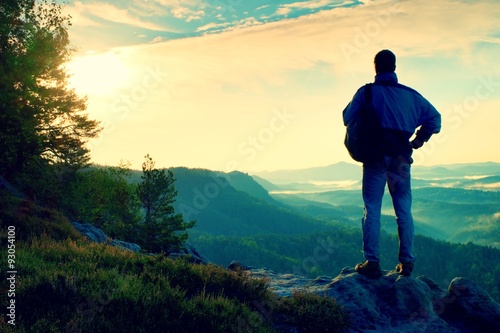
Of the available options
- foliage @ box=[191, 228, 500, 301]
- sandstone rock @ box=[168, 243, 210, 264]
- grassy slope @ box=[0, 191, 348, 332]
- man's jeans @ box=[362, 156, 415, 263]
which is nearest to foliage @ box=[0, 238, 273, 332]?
grassy slope @ box=[0, 191, 348, 332]

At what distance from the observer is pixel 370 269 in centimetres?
739

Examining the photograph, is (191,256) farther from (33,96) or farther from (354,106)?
(33,96)

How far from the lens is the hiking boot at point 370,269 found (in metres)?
7.34

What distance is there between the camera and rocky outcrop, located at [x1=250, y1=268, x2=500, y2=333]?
22.0ft

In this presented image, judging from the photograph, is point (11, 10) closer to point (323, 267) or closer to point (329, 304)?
point (329, 304)

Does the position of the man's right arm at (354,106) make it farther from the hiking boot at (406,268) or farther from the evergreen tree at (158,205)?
the evergreen tree at (158,205)

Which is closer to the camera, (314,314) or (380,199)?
(314,314)

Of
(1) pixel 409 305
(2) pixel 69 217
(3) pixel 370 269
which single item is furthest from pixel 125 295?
(2) pixel 69 217

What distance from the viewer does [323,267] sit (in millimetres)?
172125

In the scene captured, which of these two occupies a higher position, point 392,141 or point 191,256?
point 392,141

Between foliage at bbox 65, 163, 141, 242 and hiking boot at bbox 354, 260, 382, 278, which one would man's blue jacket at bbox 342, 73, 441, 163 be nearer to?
hiking boot at bbox 354, 260, 382, 278

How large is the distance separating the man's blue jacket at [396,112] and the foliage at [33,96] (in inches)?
761

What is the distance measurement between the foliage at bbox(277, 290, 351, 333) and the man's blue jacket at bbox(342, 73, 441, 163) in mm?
2873

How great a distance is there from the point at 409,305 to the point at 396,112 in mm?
3591
